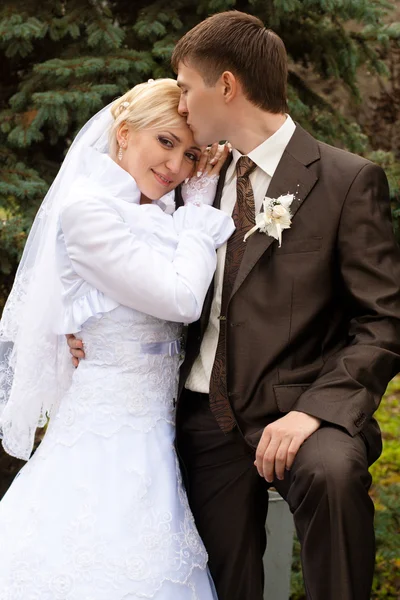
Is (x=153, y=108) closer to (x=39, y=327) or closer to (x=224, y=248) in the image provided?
(x=224, y=248)

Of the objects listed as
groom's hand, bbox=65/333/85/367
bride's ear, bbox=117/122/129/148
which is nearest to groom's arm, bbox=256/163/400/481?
groom's hand, bbox=65/333/85/367

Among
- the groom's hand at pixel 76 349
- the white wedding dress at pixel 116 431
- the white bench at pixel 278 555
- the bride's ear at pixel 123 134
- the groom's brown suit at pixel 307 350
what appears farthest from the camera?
the white bench at pixel 278 555

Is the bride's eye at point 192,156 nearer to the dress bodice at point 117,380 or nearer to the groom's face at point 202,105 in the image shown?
the groom's face at point 202,105

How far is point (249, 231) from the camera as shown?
9.52ft

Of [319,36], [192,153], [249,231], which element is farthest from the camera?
[319,36]

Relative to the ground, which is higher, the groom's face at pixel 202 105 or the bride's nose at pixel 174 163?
the groom's face at pixel 202 105

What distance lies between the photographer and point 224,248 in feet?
9.90

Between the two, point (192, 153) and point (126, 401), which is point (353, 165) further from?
point (126, 401)

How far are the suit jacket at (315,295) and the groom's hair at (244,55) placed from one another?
0.87ft

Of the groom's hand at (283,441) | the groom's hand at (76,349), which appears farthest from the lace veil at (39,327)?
the groom's hand at (283,441)

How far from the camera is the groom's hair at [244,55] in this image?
297cm

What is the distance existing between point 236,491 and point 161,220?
1006 mm

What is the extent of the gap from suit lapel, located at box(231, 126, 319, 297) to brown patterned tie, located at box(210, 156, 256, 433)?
0.21 feet

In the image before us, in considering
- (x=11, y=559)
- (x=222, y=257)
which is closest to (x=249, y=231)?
(x=222, y=257)
